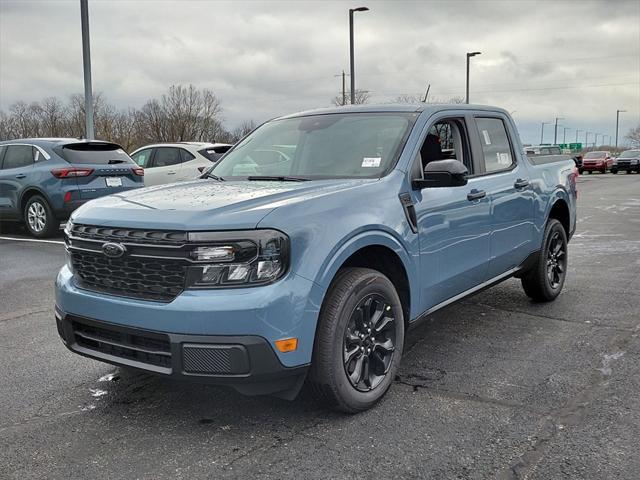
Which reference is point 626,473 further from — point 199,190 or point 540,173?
point 540,173

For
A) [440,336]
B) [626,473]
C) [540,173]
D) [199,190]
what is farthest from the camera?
[540,173]

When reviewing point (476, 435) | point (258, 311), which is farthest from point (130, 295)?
point (476, 435)

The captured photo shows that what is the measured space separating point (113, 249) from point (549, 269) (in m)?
4.17

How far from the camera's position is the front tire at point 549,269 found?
573 cm

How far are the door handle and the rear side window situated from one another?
7.94m

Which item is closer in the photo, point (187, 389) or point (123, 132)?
point (187, 389)

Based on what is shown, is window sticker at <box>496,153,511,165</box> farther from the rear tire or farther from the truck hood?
the rear tire

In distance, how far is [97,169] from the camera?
420 inches

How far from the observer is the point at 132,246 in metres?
3.15

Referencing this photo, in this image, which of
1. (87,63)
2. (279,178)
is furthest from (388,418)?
(87,63)

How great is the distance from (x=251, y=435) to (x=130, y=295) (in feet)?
3.09

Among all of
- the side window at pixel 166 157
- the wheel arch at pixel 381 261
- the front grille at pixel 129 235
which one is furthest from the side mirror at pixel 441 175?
the side window at pixel 166 157

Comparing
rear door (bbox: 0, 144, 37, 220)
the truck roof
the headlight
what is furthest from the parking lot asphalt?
rear door (bbox: 0, 144, 37, 220)

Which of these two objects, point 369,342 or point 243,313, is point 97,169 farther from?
point 243,313
